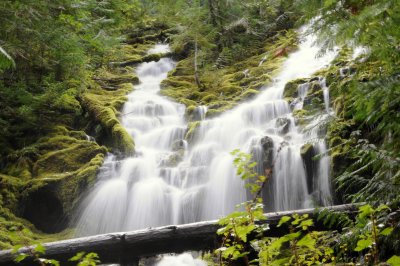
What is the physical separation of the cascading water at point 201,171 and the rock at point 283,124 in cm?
3

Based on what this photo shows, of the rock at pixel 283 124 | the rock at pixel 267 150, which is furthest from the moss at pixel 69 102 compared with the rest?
the rock at pixel 283 124

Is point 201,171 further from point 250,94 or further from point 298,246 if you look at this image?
point 298,246

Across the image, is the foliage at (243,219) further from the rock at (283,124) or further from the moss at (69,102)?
the moss at (69,102)

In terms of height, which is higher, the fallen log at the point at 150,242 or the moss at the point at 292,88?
the moss at the point at 292,88

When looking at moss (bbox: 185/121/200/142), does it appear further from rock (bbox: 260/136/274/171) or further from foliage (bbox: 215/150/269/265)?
foliage (bbox: 215/150/269/265)

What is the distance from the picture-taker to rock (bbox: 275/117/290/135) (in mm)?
9263

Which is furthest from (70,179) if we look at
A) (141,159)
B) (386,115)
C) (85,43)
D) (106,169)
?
(386,115)

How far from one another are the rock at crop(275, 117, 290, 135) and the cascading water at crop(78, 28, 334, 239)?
26 mm

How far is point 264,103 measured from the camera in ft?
35.2

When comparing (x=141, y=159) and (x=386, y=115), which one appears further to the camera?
(x=141, y=159)

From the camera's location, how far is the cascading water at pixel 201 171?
26.0 feet

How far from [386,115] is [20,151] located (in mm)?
9553

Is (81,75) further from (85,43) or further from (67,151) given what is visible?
(67,151)

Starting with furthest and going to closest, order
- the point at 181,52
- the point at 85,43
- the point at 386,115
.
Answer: the point at 181,52 < the point at 85,43 < the point at 386,115
